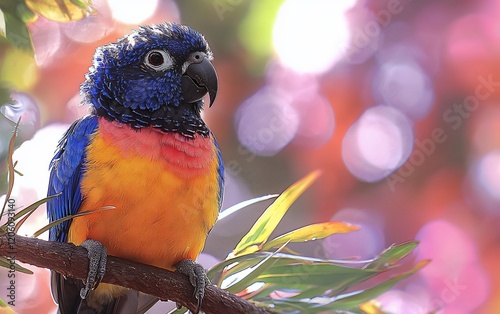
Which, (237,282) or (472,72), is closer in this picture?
(237,282)

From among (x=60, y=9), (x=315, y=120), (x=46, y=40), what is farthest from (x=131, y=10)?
(x=60, y=9)

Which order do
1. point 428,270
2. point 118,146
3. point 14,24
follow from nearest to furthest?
1. point 14,24
2. point 118,146
3. point 428,270

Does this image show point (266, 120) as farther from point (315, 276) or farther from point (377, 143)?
point (315, 276)

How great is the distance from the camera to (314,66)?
1.45 m

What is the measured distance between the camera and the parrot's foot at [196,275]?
0.76 meters

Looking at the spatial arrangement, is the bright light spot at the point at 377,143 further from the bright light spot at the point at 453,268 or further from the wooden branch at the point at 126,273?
the wooden branch at the point at 126,273

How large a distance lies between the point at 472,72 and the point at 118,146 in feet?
3.05

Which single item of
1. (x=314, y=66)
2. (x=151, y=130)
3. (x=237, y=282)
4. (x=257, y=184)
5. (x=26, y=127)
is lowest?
(x=237, y=282)

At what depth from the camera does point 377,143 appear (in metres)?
1.43

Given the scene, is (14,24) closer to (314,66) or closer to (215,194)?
(215,194)

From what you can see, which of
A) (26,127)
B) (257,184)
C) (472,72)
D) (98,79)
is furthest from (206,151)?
(472,72)

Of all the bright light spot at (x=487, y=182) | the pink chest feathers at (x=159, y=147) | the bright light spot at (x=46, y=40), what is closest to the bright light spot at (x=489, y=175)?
the bright light spot at (x=487, y=182)

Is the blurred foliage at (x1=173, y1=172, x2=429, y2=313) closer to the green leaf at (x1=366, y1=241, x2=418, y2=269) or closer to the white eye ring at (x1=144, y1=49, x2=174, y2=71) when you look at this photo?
the green leaf at (x1=366, y1=241, x2=418, y2=269)

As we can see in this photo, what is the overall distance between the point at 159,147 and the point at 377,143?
69 cm
